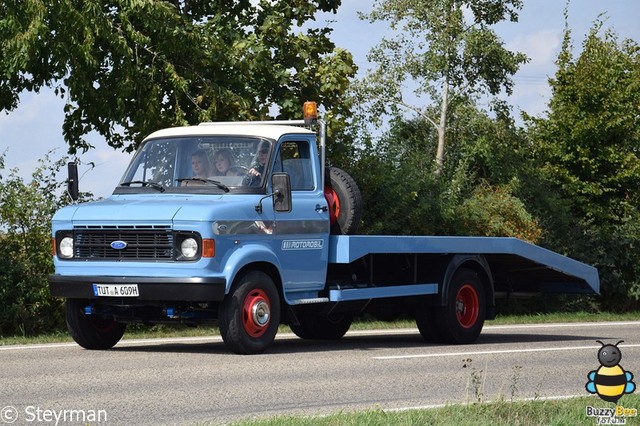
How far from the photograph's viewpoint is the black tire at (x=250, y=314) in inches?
519

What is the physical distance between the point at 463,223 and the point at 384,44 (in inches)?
994

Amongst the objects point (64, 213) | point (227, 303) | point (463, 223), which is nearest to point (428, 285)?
point (227, 303)

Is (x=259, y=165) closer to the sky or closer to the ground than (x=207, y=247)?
Answer: closer to the sky

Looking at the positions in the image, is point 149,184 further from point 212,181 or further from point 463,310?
point 463,310

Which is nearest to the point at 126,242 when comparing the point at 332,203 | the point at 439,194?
the point at 332,203

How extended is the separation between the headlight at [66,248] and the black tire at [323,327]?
3906mm

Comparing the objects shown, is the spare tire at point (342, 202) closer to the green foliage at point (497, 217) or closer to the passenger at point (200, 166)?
the passenger at point (200, 166)


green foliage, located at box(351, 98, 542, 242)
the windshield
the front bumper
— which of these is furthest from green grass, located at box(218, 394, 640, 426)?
green foliage, located at box(351, 98, 542, 242)

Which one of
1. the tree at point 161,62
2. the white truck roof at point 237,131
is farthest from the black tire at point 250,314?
the tree at point 161,62

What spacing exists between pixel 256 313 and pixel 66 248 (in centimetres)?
217

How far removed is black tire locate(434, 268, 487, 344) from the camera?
16031 mm

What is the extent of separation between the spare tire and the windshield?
47.6 inches

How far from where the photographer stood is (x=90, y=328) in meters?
14.2

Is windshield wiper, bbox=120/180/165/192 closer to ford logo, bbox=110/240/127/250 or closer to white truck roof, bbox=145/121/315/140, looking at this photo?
white truck roof, bbox=145/121/315/140
